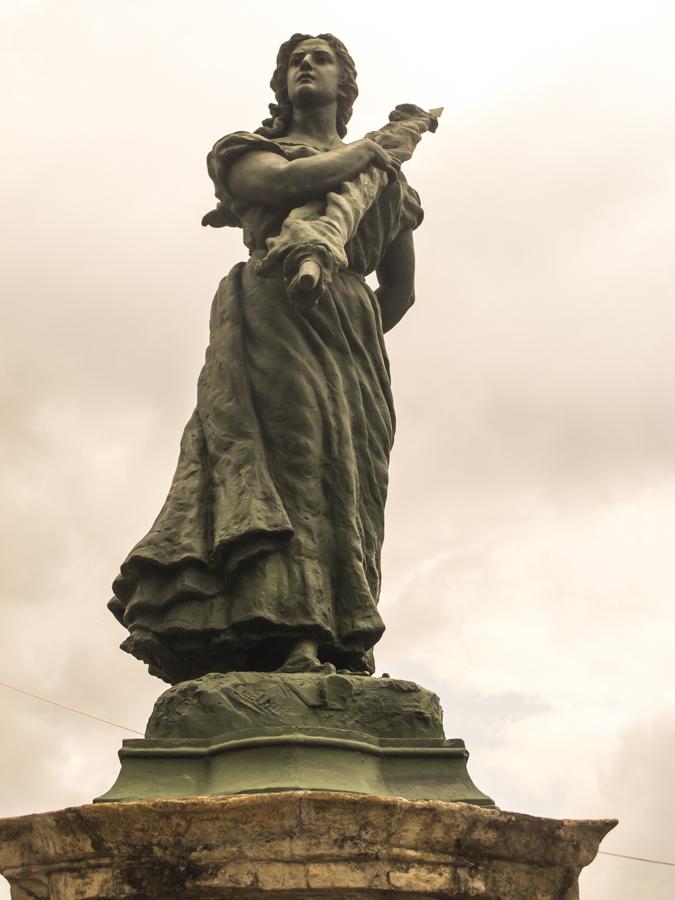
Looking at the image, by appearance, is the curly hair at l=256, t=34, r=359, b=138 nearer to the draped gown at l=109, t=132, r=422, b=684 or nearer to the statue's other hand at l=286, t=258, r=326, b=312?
the draped gown at l=109, t=132, r=422, b=684

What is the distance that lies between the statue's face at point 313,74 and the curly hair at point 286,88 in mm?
44

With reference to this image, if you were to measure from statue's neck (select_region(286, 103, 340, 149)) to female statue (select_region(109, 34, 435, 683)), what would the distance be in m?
0.01

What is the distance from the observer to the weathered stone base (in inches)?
162

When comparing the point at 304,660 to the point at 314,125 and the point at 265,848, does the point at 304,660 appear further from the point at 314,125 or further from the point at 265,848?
the point at 314,125

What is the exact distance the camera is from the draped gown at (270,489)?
557 centimetres

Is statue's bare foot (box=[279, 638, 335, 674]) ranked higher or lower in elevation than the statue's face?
lower

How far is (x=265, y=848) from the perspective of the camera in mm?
4113

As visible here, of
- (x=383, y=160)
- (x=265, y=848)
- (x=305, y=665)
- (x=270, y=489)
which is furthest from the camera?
(x=383, y=160)

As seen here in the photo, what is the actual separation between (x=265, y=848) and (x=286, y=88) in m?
4.66

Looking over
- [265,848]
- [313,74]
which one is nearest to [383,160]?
[313,74]

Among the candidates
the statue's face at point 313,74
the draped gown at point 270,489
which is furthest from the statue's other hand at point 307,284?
the statue's face at point 313,74

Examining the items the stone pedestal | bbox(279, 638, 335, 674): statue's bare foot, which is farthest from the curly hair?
the stone pedestal

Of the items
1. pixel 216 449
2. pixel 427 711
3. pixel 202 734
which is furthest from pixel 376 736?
pixel 216 449

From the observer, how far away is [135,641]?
5590mm
